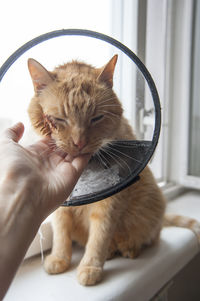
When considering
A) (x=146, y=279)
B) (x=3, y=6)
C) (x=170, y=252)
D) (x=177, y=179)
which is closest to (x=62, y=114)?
(x=3, y=6)

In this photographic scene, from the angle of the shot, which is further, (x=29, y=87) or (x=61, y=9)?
(x=61, y=9)

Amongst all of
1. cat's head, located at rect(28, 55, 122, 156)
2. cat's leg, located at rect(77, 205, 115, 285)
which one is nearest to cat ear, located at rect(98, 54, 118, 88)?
cat's head, located at rect(28, 55, 122, 156)

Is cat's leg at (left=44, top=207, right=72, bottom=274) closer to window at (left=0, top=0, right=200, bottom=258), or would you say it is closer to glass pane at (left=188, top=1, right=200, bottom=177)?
window at (left=0, top=0, right=200, bottom=258)

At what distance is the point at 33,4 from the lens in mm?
832

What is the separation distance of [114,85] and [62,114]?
0.16m

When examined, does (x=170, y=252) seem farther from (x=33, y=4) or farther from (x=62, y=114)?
(x=33, y=4)

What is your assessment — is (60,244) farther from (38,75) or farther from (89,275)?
(38,75)

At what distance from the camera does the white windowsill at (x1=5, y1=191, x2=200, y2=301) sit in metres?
0.79

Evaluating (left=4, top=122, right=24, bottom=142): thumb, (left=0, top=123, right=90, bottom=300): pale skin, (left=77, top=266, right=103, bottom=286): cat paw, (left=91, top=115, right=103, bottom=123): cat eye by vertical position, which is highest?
(left=91, top=115, right=103, bottom=123): cat eye

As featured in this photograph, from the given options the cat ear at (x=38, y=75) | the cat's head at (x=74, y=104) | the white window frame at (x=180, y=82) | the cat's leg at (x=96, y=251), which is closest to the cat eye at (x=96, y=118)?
the cat's head at (x=74, y=104)

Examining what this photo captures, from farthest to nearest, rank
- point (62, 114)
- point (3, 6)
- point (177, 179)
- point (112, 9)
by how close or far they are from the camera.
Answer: point (177, 179), point (112, 9), point (3, 6), point (62, 114)

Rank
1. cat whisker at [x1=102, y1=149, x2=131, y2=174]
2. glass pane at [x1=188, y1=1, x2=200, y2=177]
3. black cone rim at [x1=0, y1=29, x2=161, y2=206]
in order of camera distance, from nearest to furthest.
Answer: black cone rim at [x1=0, y1=29, x2=161, y2=206] < cat whisker at [x1=102, y1=149, x2=131, y2=174] < glass pane at [x1=188, y1=1, x2=200, y2=177]

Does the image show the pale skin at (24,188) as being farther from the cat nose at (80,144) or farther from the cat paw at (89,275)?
the cat paw at (89,275)

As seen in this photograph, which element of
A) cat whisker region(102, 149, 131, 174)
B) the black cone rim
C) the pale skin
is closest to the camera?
the pale skin
